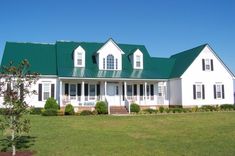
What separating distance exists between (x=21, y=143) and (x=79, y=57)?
896 inches

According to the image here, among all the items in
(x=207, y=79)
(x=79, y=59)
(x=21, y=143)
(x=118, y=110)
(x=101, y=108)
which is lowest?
(x=21, y=143)

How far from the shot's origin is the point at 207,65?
135 ft

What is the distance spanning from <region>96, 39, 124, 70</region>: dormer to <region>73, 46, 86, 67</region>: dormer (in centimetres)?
175

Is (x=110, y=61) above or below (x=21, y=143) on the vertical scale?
above

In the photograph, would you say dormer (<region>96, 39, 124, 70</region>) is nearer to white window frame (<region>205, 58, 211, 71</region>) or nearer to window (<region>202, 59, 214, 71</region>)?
window (<region>202, 59, 214, 71</region>)

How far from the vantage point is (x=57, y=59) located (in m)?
37.7

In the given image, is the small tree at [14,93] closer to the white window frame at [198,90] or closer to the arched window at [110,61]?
the arched window at [110,61]

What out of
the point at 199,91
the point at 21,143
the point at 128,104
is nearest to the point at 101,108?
the point at 128,104

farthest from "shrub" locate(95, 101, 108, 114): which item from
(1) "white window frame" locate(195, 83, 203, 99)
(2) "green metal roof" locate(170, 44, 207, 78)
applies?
(1) "white window frame" locate(195, 83, 203, 99)

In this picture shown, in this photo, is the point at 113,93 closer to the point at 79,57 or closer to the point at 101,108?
the point at 101,108

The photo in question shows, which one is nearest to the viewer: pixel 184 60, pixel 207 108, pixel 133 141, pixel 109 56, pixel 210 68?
pixel 133 141

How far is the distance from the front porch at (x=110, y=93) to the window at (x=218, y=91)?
21.1 feet

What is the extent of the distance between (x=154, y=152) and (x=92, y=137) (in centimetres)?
487

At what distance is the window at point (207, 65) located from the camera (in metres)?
40.8
